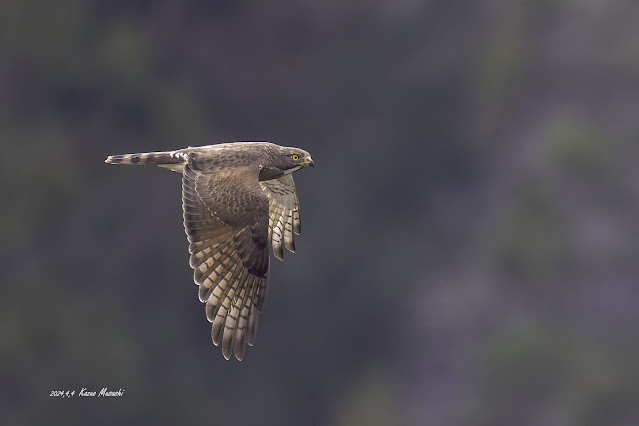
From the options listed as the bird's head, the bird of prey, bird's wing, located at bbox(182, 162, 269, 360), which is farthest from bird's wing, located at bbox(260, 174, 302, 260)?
bird's wing, located at bbox(182, 162, 269, 360)

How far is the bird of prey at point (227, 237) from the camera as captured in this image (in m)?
12.8

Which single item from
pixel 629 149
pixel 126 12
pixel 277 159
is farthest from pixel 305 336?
pixel 277 159

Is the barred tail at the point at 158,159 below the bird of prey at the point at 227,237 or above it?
above

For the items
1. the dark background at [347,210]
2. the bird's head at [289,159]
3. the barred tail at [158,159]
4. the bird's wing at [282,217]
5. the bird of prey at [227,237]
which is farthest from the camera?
the dark background at [347,210]

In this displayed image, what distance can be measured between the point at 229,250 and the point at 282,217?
2.57 metres

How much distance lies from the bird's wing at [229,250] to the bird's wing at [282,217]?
85.0 inches

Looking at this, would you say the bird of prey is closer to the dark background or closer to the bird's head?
the bird's head

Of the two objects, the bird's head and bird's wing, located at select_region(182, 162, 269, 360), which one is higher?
the bird's head

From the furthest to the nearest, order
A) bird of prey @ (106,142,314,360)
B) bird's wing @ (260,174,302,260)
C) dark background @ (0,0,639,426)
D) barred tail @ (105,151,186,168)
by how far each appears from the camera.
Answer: dark background @ (0,0,639,426)
bird's wing @ (260,174,302,260)
barred tail @ (105,151,186,168)
bird of prey @ (106,142,314,360)

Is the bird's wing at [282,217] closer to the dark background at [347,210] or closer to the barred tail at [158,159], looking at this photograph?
the barred tail at [158,159]

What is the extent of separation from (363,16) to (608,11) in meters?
12.5

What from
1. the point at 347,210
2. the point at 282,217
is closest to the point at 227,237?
the point at 282,217

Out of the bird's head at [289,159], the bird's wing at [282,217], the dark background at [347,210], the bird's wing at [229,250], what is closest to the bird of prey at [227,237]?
the bird's wing at [229,250]

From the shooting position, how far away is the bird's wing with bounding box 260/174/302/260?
15391 mm
